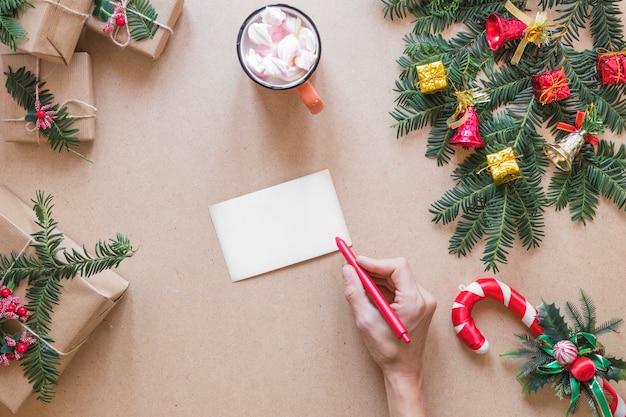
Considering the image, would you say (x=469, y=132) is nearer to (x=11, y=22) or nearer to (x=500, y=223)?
(x=500, y=223)

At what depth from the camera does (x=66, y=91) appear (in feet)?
3.61

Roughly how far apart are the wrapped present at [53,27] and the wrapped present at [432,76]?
0.67 m

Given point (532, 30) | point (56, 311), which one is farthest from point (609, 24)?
point (56, 311)

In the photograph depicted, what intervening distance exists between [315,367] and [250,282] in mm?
229

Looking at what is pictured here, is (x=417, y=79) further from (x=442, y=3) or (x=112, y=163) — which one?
(x=112, y=163)

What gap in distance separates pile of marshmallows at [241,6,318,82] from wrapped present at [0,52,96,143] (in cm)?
35

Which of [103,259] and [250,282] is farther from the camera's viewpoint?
[250,282]

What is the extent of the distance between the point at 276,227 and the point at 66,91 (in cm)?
51

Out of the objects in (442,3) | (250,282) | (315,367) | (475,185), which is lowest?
(315,367)

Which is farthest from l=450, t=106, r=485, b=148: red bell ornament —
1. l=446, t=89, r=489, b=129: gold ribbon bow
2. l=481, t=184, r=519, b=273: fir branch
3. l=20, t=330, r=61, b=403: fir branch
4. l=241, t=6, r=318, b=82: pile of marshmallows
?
l=20, t=330, r=61, b=403: fir branch

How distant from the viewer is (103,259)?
3.27 ft

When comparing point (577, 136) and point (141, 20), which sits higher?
point (141, 20)

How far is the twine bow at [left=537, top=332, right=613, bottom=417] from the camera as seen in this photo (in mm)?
1032

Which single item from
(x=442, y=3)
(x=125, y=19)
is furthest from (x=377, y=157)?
(x=125, y=19)
